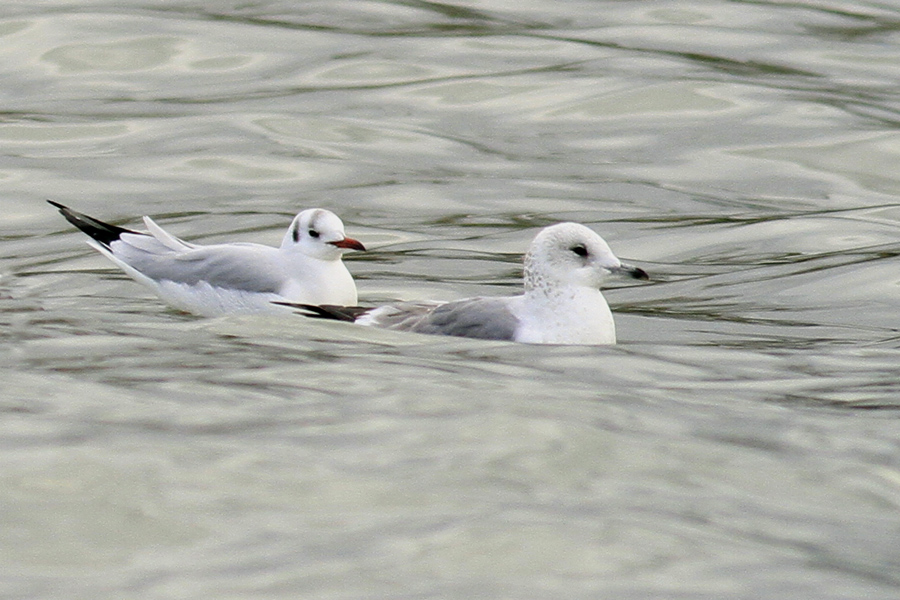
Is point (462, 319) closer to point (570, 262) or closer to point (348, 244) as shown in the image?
point (570, 262)

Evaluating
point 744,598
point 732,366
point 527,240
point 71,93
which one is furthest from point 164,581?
point 71,93

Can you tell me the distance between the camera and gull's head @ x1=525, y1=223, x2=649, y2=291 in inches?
287

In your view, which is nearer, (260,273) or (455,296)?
(260,273)

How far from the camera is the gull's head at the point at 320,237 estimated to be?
8.21 meters

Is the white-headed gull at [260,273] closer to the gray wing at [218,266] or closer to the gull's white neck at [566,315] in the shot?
the gray wing at [218,266]

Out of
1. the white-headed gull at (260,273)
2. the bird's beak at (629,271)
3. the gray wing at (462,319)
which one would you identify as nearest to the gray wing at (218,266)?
the white-headed gull at (260,273)

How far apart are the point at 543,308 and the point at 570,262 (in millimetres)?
299

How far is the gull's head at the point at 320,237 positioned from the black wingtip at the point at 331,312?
0.54m

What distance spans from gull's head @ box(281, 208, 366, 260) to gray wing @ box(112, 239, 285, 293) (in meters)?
0.16

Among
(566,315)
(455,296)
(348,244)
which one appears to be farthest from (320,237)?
(566,315)

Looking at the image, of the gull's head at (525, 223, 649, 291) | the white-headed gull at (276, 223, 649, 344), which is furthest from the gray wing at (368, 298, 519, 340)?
the gull's head at (525, 223, 649, 291)

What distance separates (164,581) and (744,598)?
48.5 inches

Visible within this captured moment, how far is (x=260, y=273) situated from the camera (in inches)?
320

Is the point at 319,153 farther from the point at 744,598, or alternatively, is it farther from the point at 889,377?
the point at 744,598
